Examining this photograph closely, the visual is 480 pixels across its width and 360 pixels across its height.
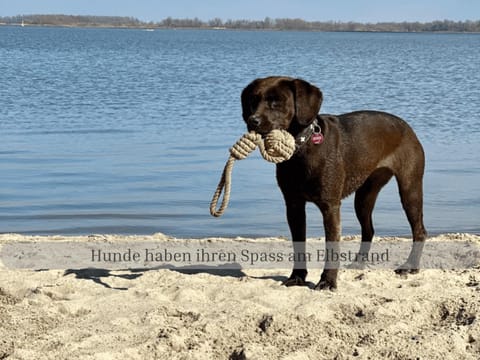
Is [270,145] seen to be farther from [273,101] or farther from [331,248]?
[331,248]

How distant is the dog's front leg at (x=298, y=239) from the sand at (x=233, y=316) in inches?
7.0

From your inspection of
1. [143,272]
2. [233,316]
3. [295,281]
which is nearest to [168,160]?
[143,272]

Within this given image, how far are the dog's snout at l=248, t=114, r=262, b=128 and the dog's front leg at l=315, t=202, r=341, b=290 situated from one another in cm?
86

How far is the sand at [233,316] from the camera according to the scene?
507 centimetres

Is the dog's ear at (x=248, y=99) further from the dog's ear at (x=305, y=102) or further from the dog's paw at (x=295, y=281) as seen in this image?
the dog's paw at (x=295, y=281)

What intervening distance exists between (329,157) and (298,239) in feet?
2.60

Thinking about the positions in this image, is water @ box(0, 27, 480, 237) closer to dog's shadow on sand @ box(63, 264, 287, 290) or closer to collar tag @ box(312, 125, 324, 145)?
dog's shadow on sand @ box(63, 264, 287, 290)

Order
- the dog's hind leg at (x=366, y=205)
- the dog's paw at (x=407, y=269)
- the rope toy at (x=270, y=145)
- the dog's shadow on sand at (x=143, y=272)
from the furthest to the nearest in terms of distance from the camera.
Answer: the dog's hind leg at (x=366, y=205)
the dog's paw at (x=407, y=269)
the dog's shadow on sand at (x=143, y=272)
the rope toy at (x=270, y=145)

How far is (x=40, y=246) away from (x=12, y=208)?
2625 millimetres

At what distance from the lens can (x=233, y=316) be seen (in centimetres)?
560

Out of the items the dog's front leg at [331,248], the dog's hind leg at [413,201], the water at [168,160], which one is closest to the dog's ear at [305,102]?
the dog's front leg at [331,248]

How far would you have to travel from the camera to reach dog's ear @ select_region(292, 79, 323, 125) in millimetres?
6293

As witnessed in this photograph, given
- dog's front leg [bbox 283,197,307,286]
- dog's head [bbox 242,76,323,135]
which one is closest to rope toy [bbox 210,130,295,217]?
dog's head [bbox 242,76,323,135]

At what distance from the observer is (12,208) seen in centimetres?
1075
